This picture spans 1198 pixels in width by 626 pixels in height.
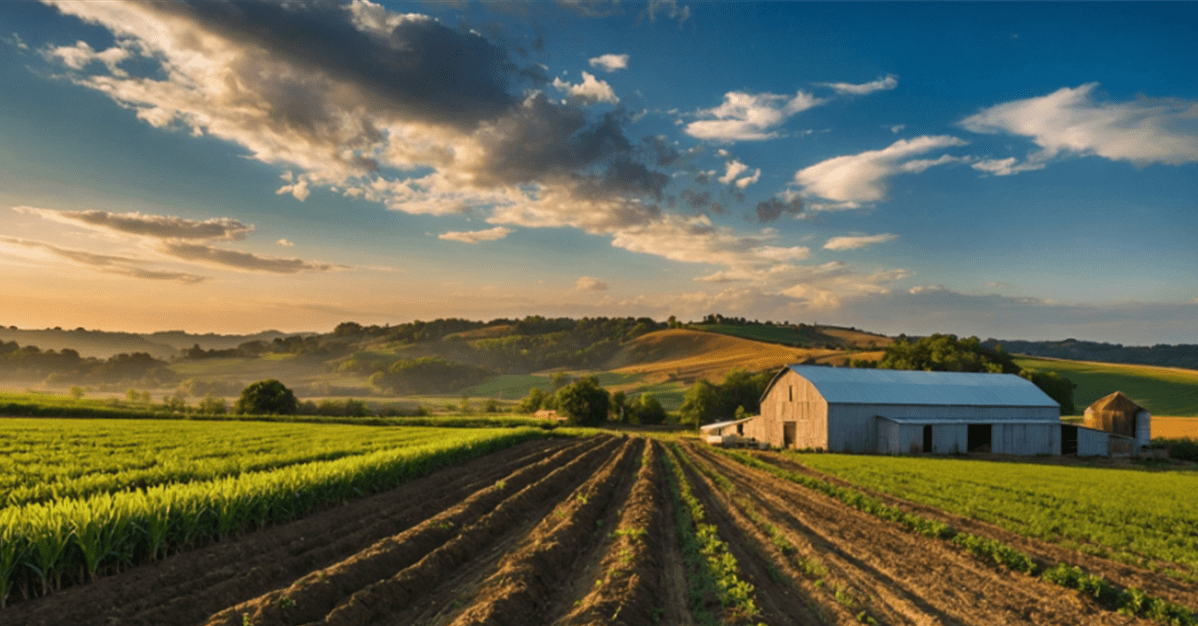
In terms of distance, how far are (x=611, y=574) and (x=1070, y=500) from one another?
2261 centimetres

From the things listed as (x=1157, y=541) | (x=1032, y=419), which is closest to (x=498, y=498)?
(x=1157, y=541)

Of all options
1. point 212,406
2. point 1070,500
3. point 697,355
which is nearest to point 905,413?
point 1070,500

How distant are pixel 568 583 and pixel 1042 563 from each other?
10.3m

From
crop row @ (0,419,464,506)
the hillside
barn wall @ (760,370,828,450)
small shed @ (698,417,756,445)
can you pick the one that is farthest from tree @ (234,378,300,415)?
the hillside

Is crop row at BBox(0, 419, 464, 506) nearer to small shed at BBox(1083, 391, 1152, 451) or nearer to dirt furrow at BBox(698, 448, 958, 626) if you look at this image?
dirt furrow at BBox(698, 448, 958, 626)

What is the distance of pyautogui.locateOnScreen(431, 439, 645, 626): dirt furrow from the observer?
31.6ft

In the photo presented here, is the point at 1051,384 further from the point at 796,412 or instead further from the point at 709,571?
the point at 709,571

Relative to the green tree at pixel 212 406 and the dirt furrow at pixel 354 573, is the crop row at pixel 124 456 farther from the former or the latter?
the green tree at pixel 212 406

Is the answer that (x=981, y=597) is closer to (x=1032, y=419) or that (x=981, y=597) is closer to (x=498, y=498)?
(x=498, y=498)

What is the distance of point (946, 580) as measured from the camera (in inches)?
490

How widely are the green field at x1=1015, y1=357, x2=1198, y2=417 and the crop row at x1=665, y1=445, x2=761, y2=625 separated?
11406 cm

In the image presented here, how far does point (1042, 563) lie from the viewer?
1366cm

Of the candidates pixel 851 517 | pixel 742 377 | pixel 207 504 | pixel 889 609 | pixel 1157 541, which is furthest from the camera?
pixel 742 377

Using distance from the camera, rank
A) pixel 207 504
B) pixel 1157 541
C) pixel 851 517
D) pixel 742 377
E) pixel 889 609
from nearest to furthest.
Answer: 1. pixel 889 609
2. pixel 207 504
3. pixel 1157 541
4. pixel 851 517
5. pixel 742 377
